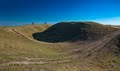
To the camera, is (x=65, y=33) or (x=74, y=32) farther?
(x=65, y=33)

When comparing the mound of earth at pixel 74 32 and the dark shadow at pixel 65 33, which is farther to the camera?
the dark shadow at pixel 65 33

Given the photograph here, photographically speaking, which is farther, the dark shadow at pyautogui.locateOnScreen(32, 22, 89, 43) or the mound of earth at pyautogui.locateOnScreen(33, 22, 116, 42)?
the dark shadow at pyautogui.locateOnScreen(32, 22, 89, 43)

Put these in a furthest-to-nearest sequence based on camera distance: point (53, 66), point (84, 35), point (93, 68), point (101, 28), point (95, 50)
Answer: point (101, 28)
point (84, 35)
point (95, 50)
point (93, 68)
point (53, 66)

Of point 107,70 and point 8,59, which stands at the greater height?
point 8,59

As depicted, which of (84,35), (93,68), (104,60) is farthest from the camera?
(84,35)

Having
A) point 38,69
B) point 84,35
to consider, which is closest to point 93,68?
point 38,69

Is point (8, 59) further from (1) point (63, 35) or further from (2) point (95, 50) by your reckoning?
(1) point (63, 35)

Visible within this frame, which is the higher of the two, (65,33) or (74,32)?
(74,32)
